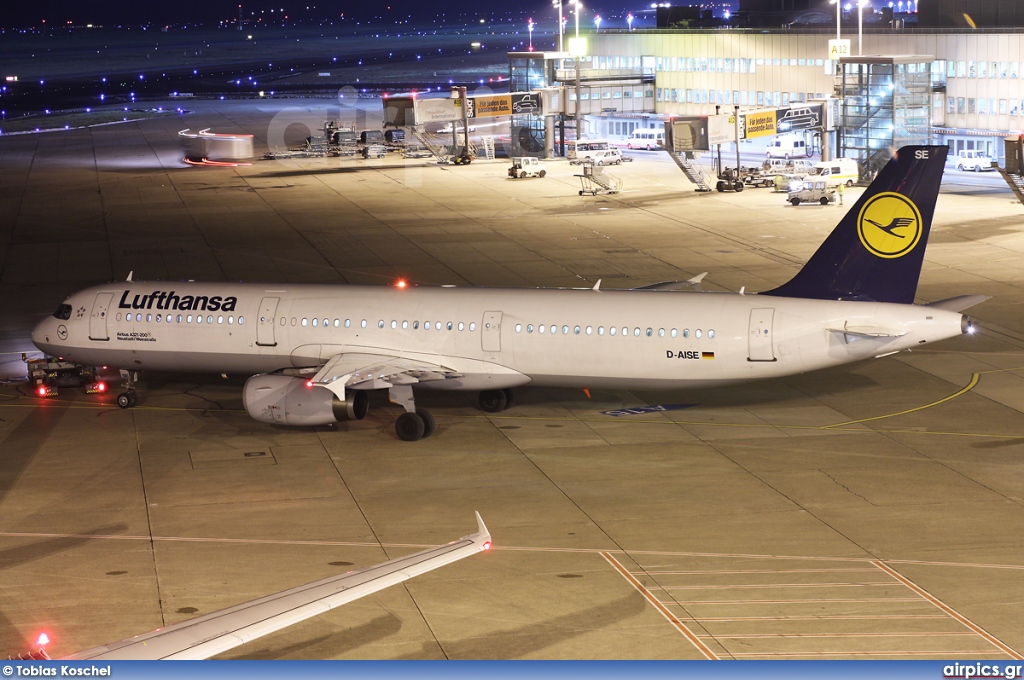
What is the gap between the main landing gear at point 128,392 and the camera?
3981 centimetres

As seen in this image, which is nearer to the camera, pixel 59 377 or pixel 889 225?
pixel 889 225

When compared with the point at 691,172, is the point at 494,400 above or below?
below

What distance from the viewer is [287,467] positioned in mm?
33188

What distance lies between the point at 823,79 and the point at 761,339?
256ft

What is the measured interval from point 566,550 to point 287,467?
9.87 metres

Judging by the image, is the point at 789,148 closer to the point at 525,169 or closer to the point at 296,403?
the point at 525,169

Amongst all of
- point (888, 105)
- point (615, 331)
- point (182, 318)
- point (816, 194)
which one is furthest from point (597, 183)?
point (615, 331)

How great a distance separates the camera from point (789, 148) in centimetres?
11512

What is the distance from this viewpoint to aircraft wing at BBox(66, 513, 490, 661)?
13406mm

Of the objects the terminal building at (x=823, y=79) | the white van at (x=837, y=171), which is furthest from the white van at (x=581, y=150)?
the white van at (x=837, y=171)

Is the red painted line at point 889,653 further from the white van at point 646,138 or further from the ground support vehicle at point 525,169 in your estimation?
the white van at point 646,138

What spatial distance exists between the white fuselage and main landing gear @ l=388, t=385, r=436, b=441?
→ 4.60ft

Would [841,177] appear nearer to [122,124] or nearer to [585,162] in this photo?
[585,162]

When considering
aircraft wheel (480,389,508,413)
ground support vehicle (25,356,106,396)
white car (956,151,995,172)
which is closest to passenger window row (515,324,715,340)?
aircraft wheel (480,389,508,413)
